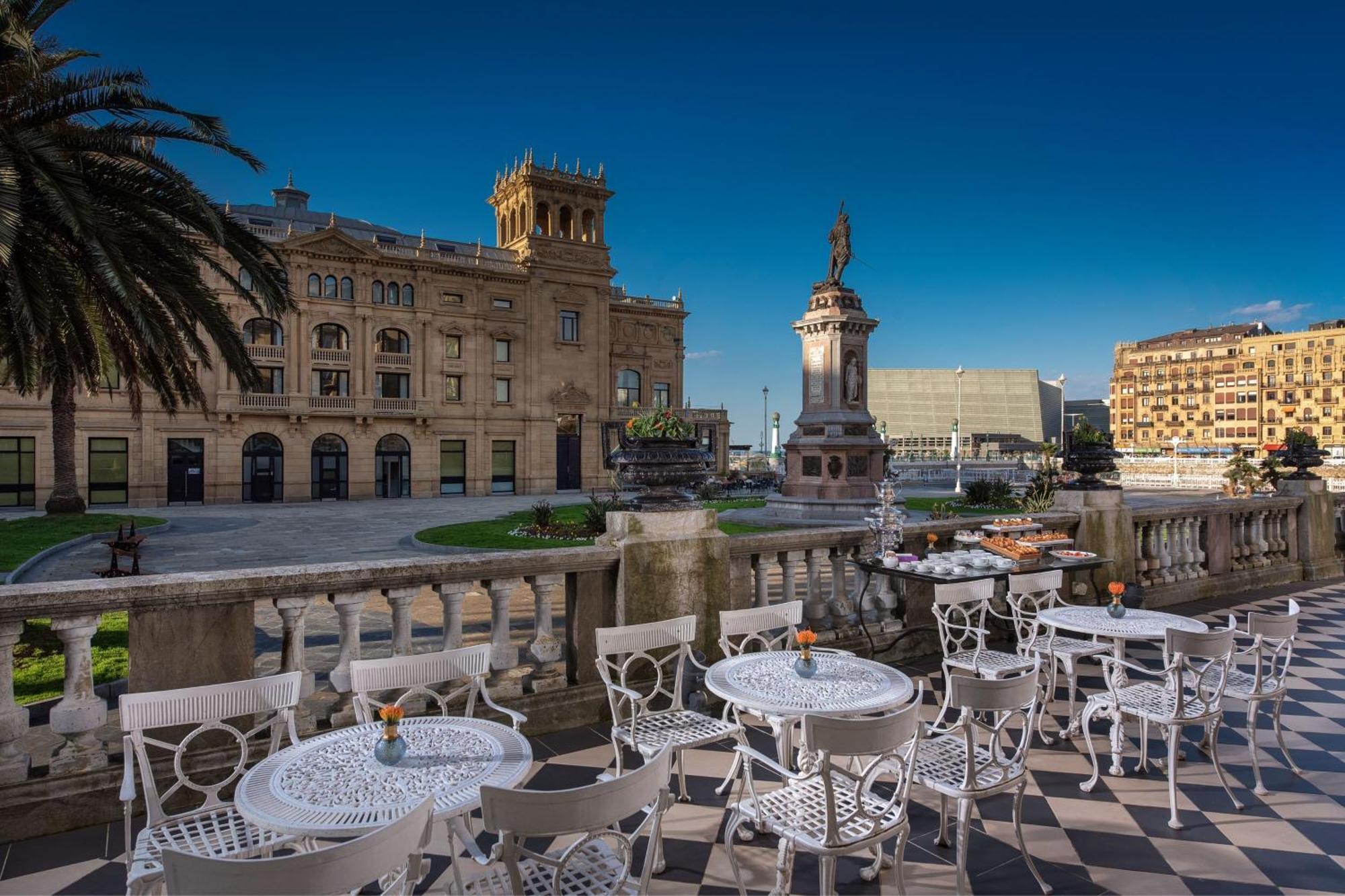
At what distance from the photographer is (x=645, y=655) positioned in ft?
14.0

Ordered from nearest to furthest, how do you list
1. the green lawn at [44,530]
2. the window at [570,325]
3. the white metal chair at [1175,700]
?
1. the white metal chair at [1175,700]
2. the green lawn at [44,530]
3. the window at [570,325]

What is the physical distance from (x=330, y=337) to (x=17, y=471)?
1303cm

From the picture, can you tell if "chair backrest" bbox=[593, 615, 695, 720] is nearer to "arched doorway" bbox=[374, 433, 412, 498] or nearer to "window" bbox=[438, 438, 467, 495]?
"arched doorway" bbox=[374, 433, 412, 498]

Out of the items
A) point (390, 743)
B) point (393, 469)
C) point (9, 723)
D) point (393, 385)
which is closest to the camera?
point (390, 743)

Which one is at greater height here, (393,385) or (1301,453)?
(393,385)

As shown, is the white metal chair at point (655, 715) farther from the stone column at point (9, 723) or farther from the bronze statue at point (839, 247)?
the bronze statue at point (839, 247)

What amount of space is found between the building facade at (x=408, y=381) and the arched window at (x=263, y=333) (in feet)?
0.28

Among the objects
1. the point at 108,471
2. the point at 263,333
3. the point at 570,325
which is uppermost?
the point at 570,325

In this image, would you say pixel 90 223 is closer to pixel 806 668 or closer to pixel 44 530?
pixel 806 668

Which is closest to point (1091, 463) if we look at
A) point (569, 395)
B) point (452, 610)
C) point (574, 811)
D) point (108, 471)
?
point (452, 610)

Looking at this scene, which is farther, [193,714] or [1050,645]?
[1050,645]

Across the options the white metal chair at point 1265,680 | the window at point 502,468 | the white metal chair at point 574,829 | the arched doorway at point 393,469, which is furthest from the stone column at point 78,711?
the window at point 502,468

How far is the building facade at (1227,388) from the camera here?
9238 cm

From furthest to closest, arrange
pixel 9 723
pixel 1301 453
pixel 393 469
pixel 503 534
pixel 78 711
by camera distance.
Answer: pixel 393 469
pixel 503 534
pixel 1301 453
pixel 78 711
pixel 9 723
